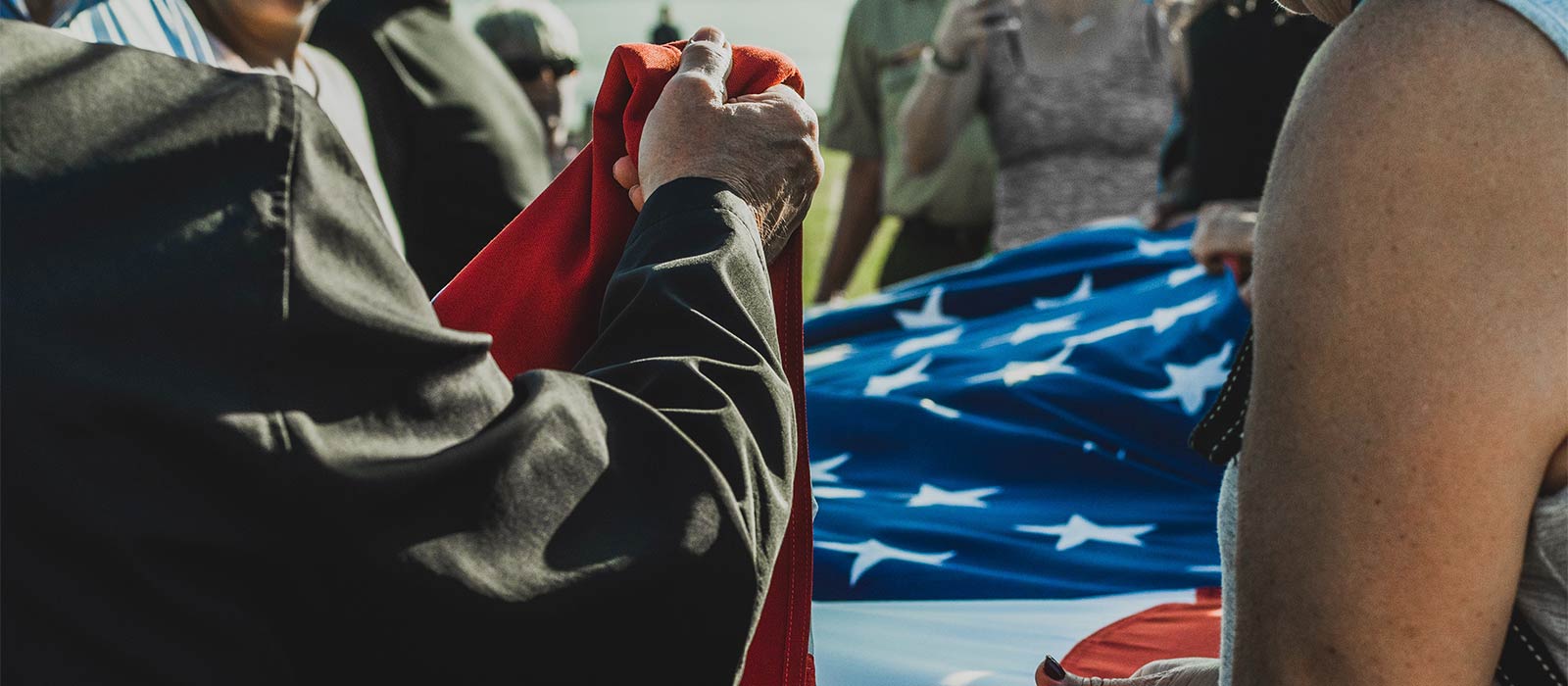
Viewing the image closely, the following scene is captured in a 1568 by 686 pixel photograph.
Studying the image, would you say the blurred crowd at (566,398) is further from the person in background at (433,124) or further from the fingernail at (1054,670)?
the person in background at (433,124)

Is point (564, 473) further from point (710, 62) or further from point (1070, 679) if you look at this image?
point (1070, 679)

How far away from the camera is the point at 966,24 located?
4020 millimetres

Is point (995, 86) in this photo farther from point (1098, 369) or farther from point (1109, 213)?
point (1098, 369)

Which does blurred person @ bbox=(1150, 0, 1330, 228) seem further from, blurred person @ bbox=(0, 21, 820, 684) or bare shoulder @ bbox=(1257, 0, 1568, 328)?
blurred person @ bbox=(0, 21, 820, 684)

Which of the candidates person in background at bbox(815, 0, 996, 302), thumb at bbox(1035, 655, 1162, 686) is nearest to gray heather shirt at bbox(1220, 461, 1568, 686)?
thumb at bbox(1035, 655, 1162, 686)

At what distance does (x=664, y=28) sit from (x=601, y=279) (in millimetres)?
13672

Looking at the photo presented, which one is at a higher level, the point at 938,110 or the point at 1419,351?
the point at 1419,351

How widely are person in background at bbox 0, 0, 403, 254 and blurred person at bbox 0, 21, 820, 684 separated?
1428 mm

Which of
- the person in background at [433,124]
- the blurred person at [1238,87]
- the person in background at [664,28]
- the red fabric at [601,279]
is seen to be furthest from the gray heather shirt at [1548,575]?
the person in background at [664,28]

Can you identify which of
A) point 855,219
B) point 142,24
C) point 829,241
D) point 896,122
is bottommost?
point 829,241

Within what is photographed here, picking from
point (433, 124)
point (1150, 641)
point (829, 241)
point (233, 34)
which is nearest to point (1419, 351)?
point (1150, 641)

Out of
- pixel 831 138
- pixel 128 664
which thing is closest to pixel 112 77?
pixel 128 664

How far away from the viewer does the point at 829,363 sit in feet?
10.3

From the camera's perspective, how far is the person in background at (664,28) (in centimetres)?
1416
